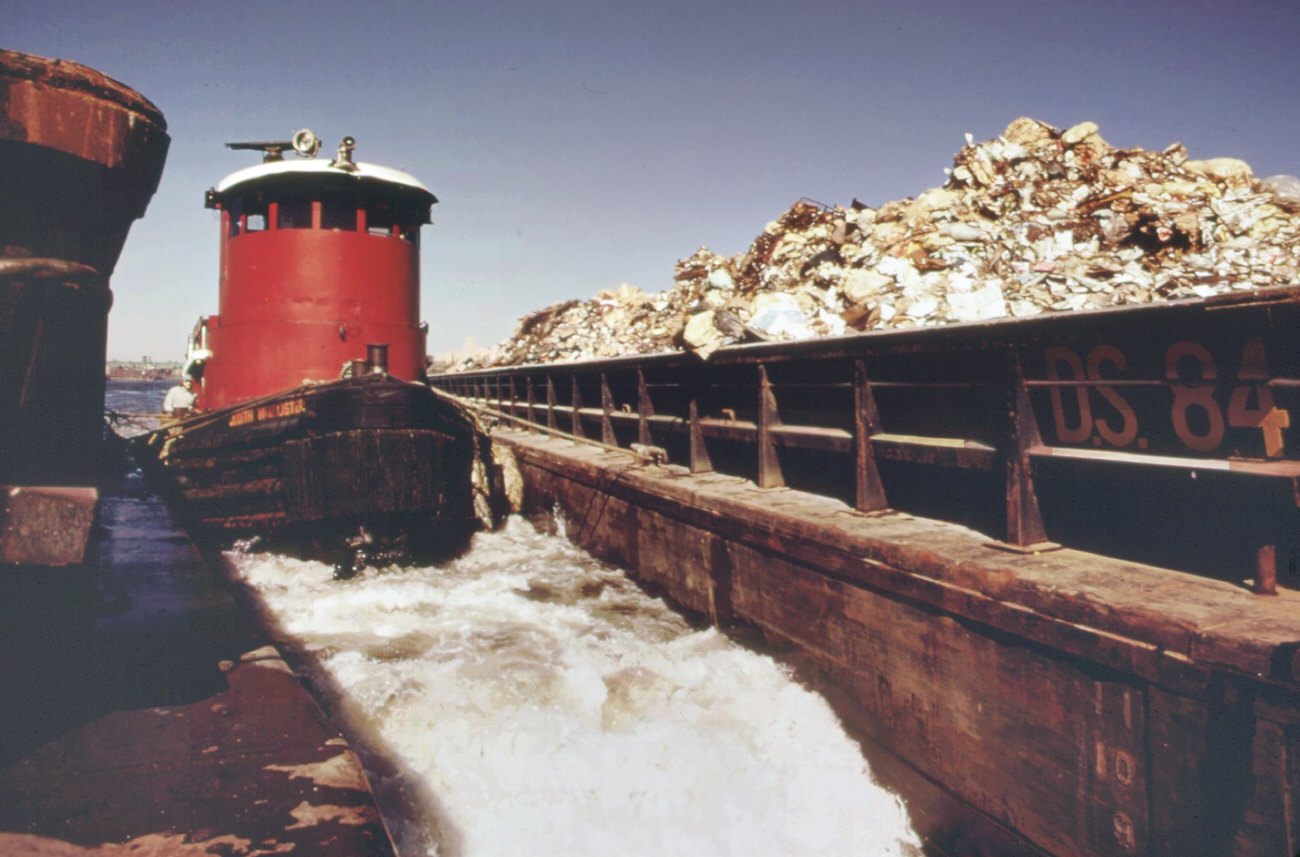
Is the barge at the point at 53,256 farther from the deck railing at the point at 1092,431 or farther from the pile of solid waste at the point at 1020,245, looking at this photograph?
the pile of solid waste at the point at 1020,245

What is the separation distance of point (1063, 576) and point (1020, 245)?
6.64m

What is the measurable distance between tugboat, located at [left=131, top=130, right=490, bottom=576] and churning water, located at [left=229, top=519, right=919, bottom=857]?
1.36 m

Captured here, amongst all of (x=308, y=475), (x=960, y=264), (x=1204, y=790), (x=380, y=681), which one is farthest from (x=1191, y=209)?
(x=308, y=475)

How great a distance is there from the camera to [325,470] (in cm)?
684

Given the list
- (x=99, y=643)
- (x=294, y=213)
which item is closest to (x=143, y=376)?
(x=294, y=213)

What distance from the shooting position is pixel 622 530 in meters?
6.55

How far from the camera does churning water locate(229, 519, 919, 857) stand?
3.23 m

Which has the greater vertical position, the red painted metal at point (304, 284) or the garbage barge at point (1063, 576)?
the red painted metal at point (304, 284)

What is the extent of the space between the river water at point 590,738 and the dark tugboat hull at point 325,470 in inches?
48.4

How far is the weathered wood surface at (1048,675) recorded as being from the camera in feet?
6.79

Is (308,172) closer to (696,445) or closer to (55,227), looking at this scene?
(696,445)

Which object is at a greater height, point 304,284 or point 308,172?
point 308,172

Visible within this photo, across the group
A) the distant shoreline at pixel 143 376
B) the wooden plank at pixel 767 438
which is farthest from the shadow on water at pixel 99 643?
the distant shoreline at pixel 143 376

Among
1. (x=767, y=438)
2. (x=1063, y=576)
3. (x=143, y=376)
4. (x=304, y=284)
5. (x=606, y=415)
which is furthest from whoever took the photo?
(x=143, y=376)
